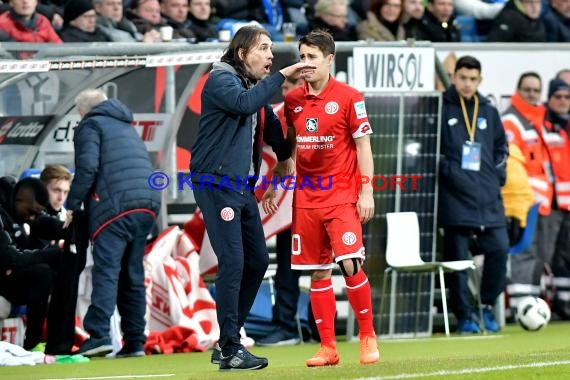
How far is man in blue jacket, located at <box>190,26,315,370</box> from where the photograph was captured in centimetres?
1035

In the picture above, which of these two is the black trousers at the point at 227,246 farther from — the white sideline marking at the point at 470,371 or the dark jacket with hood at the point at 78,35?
the dark jacket with hood at the point at 78,35

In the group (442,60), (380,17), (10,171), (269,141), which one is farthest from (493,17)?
(269,141)

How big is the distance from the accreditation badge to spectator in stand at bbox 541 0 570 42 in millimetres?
4499

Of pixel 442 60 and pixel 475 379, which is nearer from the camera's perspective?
pixel 475 379

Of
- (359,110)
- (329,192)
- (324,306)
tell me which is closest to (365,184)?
(329,192)

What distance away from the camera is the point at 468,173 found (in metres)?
15.0

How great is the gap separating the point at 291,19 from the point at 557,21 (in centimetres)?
349

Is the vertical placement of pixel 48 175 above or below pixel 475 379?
above

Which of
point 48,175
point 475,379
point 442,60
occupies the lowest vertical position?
point 475,379

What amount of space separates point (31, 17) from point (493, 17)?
6.24 metres

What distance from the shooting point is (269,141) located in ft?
35.8

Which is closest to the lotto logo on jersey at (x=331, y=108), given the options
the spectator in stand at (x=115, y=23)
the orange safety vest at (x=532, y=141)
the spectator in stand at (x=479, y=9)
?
the spectator in stand at (x=115, y=23)

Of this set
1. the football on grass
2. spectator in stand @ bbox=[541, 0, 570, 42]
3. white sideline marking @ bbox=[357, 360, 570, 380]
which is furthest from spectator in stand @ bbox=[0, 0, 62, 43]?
spectator in stand @ bbox=[541, 0, 570, 42]

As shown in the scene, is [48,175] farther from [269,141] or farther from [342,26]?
[342,26]
